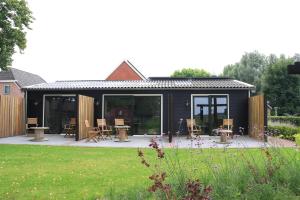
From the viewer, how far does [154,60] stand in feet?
221

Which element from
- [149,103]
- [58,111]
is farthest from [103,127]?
[58,111]

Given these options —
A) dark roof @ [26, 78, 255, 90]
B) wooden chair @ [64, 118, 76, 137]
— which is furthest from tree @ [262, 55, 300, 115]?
wooden chair @ [64, 118, 76, 137]

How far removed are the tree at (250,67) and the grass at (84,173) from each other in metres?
40.1

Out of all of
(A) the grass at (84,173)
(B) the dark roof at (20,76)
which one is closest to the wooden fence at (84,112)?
(A) the grass at (84,173)

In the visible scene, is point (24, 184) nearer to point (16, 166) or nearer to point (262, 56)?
point (16, 166)

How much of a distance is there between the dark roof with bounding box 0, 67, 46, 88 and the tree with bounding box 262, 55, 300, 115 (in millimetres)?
26999

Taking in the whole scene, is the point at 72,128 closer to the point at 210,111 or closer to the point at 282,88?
the point at 210,111

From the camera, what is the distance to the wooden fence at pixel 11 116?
19094 mm

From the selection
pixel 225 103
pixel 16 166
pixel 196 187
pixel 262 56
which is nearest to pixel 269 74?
pixel 262 56

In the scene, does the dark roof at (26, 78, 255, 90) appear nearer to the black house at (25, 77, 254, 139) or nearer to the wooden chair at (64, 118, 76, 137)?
the black house at (25, 77, 254, 139)

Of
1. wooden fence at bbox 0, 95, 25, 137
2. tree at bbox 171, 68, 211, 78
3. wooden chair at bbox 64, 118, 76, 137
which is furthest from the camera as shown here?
tree at bbox 171, 68, 211, 78

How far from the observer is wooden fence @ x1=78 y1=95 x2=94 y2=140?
1820cm

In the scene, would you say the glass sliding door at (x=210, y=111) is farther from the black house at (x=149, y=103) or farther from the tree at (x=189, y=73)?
the tree at (x=189, y=73)

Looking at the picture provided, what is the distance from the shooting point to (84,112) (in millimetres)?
19203
